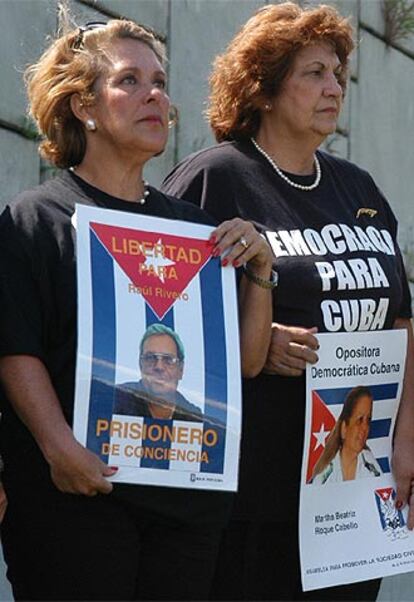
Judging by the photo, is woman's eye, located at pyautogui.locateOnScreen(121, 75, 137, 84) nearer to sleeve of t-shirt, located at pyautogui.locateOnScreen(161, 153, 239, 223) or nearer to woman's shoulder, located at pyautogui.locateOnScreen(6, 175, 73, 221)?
woman's shoulder, located at pyautogui.locateOnScreen(6, 175, 73, 221)

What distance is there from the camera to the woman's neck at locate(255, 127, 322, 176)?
434 cm

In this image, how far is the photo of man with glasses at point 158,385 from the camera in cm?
363

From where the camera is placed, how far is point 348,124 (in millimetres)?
6895

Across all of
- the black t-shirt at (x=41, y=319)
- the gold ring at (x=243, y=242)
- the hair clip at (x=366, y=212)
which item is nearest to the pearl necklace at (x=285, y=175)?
the hair clip at (x=366, y=212)

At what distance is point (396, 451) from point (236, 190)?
2.47ft

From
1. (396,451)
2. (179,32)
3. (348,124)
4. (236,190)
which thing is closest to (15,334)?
(236,190)

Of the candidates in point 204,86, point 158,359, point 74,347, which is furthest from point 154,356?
point 204,86

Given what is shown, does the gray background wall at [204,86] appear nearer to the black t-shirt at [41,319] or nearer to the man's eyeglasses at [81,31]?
the man's eyeglasses at [81,31]

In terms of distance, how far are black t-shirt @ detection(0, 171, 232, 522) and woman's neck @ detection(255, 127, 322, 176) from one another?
0.76m

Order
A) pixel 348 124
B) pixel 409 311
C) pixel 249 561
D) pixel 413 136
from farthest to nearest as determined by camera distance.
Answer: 1. pixel 413 136
2. pixel 348 124
3. pixel 409 311
4. pixel 249 561

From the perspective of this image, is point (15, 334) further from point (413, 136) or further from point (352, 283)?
point (413, 136)

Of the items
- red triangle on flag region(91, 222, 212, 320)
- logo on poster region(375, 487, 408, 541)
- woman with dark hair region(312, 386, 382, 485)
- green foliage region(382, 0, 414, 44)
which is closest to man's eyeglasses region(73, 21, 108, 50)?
red triangle on flag region(91, 222, 212, 320)

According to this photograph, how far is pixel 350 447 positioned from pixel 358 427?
0.17 feet

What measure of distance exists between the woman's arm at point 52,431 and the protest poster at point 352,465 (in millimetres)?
709
